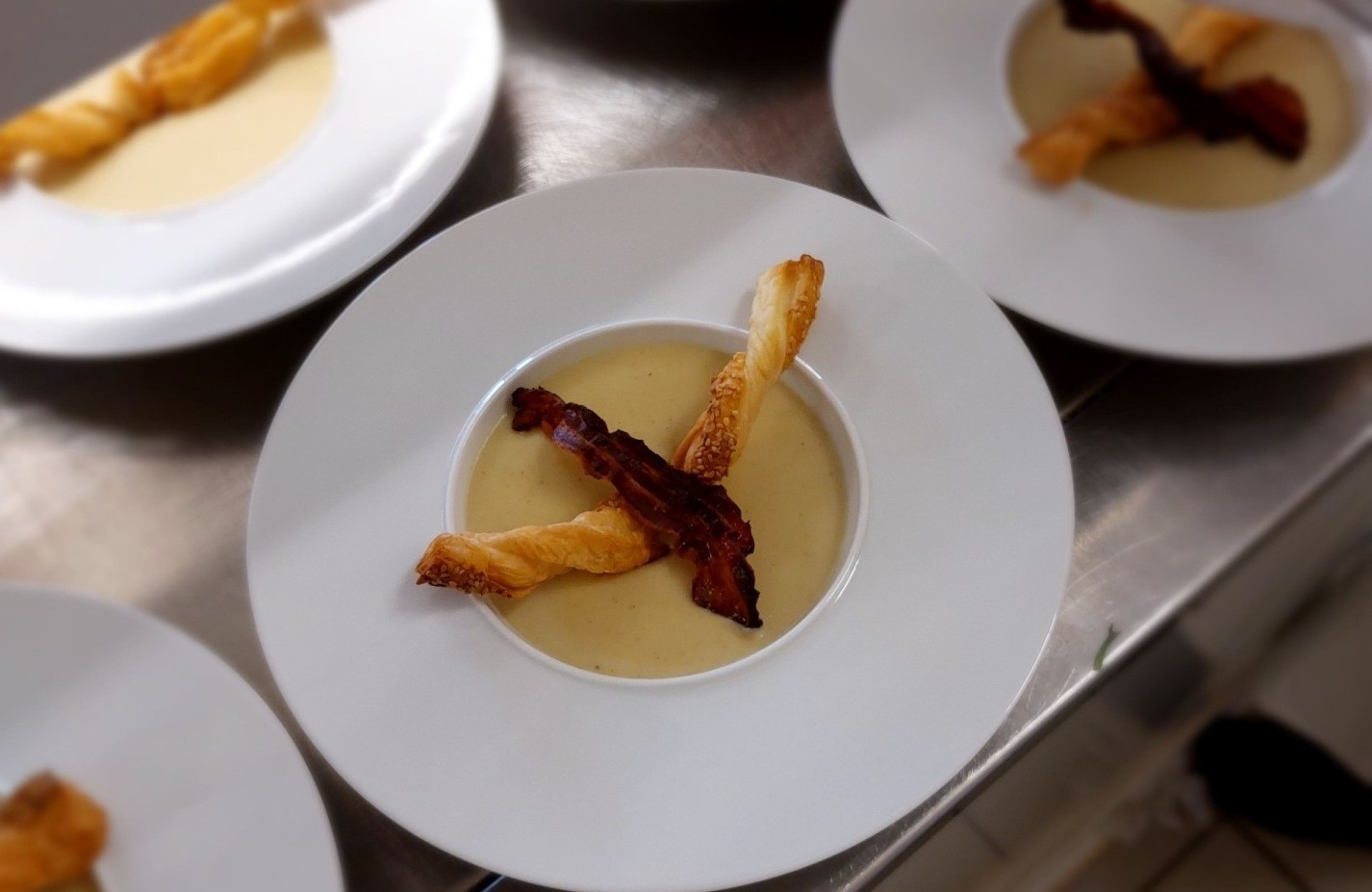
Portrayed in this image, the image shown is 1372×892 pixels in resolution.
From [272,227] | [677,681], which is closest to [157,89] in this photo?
[272,227]

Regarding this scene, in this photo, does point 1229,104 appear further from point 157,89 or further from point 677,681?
point 157,89

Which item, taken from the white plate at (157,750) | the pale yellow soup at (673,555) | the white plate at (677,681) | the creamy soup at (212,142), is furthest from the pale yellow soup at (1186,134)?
the white plate at (157,750)

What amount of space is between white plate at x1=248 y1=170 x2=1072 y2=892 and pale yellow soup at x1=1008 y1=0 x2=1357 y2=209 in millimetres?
238

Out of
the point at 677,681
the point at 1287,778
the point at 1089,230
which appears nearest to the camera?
the point at 677,681

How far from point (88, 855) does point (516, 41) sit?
0.70 meters

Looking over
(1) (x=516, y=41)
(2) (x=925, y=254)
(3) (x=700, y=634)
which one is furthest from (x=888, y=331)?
(1) (x=516, y=41)

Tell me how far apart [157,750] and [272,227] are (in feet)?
1.16

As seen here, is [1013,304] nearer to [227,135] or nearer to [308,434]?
[308,434]

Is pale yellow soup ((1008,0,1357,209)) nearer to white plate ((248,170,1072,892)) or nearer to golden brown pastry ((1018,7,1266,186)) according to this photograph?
golden brown pastry ((1018,7,1266,186))

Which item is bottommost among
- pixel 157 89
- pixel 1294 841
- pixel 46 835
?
pixel 1294 841

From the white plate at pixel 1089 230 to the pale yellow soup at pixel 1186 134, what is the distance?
17mm

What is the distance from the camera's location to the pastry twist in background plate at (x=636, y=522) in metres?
0.53

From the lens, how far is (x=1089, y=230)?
695 millimetres

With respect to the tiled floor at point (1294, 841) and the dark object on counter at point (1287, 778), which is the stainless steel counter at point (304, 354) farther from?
the dark object on counter at point (1287, 778)
